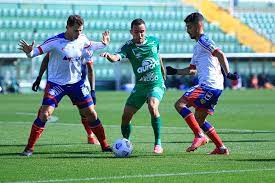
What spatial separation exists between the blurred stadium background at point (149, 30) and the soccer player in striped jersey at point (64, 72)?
42689 millimetres

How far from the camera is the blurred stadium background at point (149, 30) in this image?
57.8m

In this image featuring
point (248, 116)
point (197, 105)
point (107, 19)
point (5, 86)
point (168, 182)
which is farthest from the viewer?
point (107, 19)

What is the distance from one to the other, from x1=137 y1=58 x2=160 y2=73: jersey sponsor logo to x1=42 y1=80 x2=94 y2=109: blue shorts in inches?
38.2

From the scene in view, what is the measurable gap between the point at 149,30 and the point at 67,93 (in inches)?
1950

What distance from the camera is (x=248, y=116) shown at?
947 inches

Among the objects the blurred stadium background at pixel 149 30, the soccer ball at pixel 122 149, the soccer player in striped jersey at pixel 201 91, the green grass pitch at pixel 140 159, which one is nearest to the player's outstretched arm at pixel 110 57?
the soccer player in striped jersey at pixel 201 91

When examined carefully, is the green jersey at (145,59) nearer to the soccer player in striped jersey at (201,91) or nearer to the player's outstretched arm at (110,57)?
the player's outstretched arm at (110,57)

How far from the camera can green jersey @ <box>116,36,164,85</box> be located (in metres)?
12.7

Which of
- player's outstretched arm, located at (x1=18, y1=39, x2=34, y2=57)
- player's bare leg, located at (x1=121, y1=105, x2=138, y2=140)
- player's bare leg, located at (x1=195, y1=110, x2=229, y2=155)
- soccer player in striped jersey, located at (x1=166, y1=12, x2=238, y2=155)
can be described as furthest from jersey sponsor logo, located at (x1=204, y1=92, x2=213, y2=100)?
player's outstretched arm, located at (x1=18, y1=39, x2=34, y2=57)

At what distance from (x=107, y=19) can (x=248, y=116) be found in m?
38.6

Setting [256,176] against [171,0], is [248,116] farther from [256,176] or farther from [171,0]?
[171,0]

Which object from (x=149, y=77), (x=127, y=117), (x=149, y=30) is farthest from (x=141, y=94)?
(x=149, y=30)

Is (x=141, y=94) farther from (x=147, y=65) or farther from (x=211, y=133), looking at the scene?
(x=211, y=133)

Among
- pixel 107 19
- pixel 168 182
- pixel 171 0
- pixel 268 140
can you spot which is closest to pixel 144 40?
pixel 268 140
